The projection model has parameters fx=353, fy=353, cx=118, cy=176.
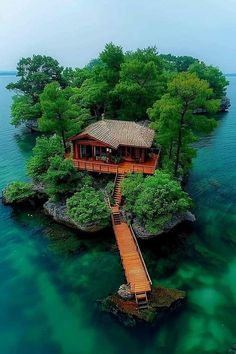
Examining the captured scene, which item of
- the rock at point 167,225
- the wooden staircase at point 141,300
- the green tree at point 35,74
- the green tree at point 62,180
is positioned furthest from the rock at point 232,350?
the green tree at point 35,74

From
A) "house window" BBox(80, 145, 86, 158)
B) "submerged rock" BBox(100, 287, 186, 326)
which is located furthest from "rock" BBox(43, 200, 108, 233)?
"submerged rock" BBox(100, 287, 186, 326)

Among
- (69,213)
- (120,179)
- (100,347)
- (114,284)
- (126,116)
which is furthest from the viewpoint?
(126,116)

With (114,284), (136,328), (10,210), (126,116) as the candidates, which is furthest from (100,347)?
(126,116)

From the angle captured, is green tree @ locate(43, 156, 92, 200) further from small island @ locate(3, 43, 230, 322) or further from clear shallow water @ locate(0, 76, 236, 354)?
clear shallow water @ locate(0, 76, 236, 354)

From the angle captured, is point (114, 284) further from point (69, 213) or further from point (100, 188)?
point (100, 188)

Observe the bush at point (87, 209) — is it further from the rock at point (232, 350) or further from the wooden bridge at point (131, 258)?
the rock at point (232, 350)
